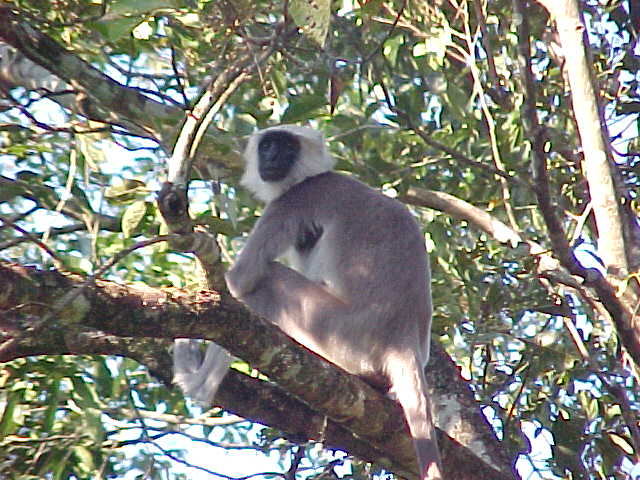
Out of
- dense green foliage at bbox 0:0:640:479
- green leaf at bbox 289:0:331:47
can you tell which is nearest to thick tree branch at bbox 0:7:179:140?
dense green foliage at bbox 0:0:640:479

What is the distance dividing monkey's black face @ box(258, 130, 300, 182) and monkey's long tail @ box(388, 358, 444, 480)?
1.44 m

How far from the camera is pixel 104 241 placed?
5.16 metres

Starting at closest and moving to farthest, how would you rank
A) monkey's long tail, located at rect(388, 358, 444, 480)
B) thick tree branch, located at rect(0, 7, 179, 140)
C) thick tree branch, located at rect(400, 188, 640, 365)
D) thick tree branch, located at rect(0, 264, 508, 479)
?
thick tree branch, located at rect(0, 264, 508, 479) < monkey's long tail, located at rect(388, 358, 444, 480) < thick tree branch, located at rect(400, 188, 640, 365) < thick tree branch, located at rect(0, 7, 179, 140)

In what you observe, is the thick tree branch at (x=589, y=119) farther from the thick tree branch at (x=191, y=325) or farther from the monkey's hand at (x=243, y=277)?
the monkey's hand at (x=243, y=277)

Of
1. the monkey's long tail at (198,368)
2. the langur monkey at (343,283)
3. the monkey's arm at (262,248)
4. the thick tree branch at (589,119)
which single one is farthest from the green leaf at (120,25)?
the thick tree branch at (589,119)

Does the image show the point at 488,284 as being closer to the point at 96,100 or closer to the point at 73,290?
the point at 96,100

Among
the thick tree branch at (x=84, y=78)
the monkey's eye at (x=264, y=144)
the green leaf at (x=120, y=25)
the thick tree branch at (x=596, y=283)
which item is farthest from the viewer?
the monkey's eye at (x=264, y=144)

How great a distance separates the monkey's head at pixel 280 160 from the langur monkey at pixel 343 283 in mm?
223

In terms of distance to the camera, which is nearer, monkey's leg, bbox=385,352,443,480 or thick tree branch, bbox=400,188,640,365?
monkey's leg, bbox=385,352,443,480

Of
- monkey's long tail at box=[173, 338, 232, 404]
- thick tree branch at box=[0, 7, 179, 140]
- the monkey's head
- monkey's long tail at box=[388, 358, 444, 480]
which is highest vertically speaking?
the monkey's head

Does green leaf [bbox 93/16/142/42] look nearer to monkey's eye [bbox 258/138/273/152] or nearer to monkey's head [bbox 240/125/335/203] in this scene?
monkey's head [bbox 240/125/335/203]

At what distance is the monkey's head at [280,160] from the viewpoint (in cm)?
534

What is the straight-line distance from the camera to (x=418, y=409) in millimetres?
3865

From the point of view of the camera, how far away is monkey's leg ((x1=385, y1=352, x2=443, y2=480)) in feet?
11.8
